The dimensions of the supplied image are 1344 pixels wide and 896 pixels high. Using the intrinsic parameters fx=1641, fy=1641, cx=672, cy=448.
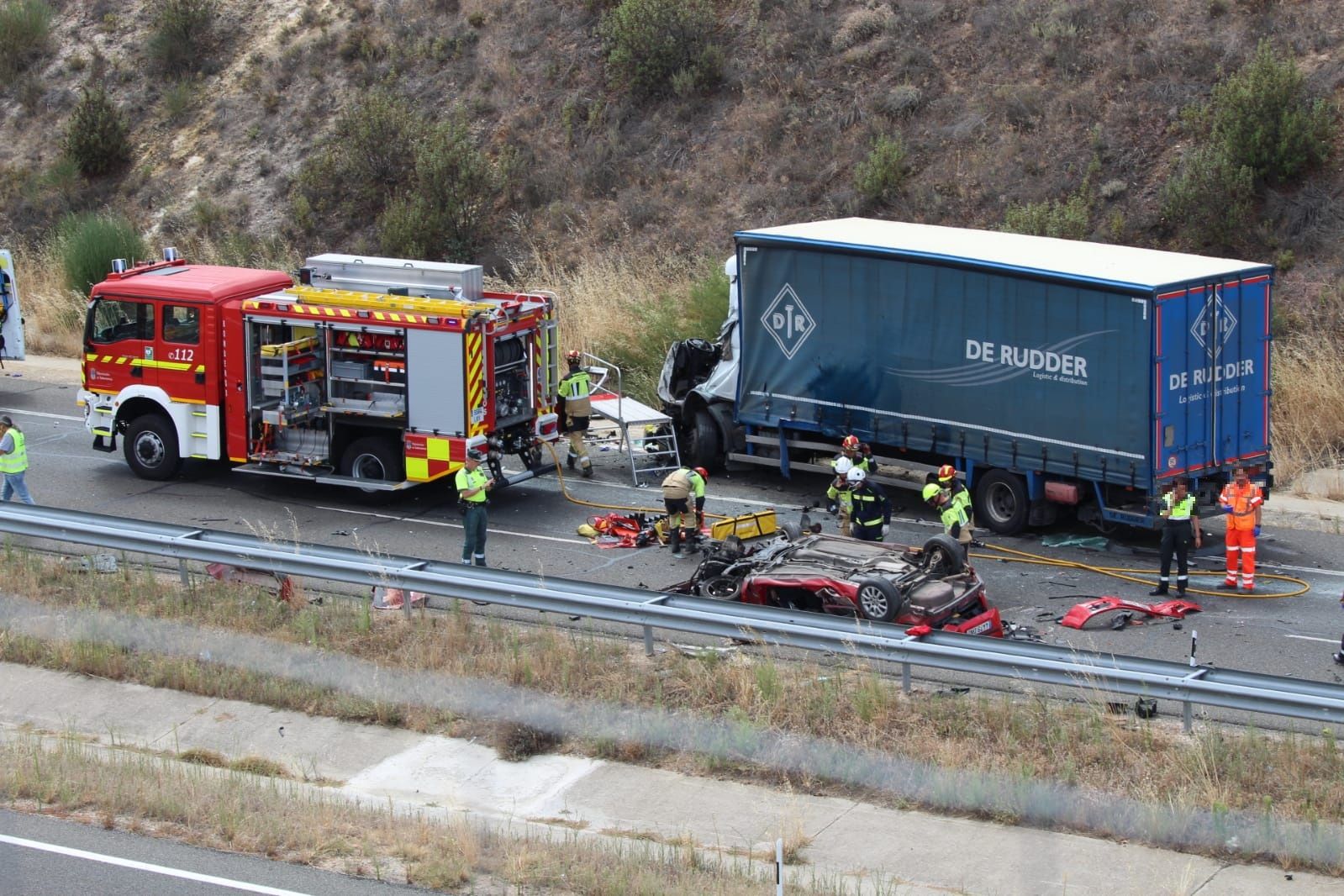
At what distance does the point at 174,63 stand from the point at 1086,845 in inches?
1510

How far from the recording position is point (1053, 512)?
1834cm

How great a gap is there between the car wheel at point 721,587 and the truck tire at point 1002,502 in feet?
15.0

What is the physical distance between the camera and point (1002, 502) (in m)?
18.7

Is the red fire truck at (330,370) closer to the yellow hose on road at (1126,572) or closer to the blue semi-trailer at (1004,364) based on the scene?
the blue semi-trailer at (1004,364)

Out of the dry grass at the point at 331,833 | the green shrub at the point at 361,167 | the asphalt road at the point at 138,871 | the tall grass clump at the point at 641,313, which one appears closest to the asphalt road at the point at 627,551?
the tall grass clump at the point at 641,313

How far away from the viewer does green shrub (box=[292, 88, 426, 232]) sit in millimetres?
36125

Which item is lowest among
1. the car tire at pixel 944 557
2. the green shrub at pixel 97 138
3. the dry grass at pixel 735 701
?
the dry grass at pixel 735 701

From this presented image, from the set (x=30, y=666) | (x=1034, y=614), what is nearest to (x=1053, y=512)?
(x=1034, y=614)

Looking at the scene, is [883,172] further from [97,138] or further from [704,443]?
[97,138]

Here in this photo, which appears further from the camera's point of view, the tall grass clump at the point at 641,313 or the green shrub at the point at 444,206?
the green shrub at the point at 444,206

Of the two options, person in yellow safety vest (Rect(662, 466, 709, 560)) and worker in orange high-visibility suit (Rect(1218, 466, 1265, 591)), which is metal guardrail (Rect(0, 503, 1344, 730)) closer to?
worker in orange high-visibility suit (Rect(1218, 466, 1265, 591))

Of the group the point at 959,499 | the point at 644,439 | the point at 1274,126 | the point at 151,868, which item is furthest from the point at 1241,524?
the point at 1274,126

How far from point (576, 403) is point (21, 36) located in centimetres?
3056

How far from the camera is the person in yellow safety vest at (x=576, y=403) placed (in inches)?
825
